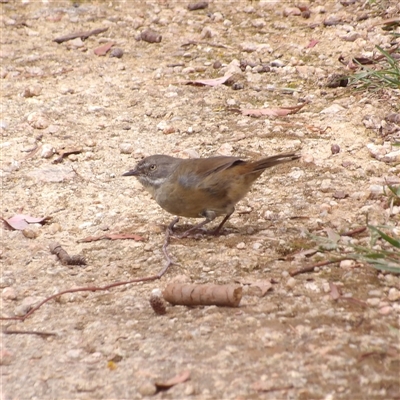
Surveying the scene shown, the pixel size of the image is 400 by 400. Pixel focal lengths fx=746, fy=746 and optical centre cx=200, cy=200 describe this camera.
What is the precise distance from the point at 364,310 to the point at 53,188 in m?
3.81

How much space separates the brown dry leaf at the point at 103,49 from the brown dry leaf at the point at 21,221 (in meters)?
4.02

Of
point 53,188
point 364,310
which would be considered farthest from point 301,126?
point 364,310

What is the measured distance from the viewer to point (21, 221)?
6688 millimetres

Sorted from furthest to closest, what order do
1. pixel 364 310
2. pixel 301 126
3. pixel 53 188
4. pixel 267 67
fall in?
1. pixel 267 67
2. pixel 301 126
3. pixel 53 188
4. pixel 364 310

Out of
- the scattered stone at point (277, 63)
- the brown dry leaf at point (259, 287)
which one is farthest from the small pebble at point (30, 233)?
the scattered stone at point (277, 63)

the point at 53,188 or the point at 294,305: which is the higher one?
the point at 294,305

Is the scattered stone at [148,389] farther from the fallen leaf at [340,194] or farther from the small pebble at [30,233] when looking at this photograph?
the fallen leaf at [340,194]

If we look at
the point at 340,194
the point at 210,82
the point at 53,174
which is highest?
the point at 340,194

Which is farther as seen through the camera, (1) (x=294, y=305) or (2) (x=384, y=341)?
(1) (x=294, y=305)

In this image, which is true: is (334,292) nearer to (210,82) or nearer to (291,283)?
(291,283)

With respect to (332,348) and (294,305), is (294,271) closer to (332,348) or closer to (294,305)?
(294,305)

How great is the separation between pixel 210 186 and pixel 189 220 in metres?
0.75

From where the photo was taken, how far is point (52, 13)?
37.3ft

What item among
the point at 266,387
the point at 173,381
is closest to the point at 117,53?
the point at 173,381
